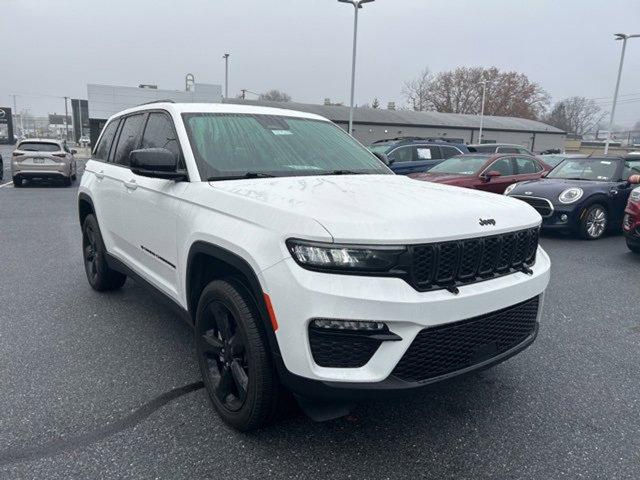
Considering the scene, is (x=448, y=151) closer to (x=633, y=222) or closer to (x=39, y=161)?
(x=633, y=222)

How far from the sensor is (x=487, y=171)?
10523 mm

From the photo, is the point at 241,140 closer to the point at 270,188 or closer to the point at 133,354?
the point at 270,188

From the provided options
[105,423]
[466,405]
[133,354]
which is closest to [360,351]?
[466,405]

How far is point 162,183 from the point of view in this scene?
3.32 m

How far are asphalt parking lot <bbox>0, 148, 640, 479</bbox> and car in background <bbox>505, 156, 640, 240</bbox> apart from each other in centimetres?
423

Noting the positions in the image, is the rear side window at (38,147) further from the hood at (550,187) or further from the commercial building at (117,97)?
the commercial building at (117,97)

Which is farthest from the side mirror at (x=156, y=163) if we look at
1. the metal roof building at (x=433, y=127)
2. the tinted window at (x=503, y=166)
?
the metal roof building at (x=433, y=127)

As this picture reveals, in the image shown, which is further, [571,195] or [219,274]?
[571,195]

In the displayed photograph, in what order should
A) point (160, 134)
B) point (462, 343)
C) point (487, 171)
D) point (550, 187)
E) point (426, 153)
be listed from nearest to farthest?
point (462, 343) < point (160, 134) < point (550, 187) < point (487, 171) < point (426, 153)

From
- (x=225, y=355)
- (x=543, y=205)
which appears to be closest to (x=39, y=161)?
(x=543, y=205)

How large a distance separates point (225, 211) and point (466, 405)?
6.17 ft

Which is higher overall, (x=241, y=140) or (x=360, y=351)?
(x=241, y=140)

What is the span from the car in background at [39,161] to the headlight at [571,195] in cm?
1489

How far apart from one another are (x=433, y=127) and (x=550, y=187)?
123ft
